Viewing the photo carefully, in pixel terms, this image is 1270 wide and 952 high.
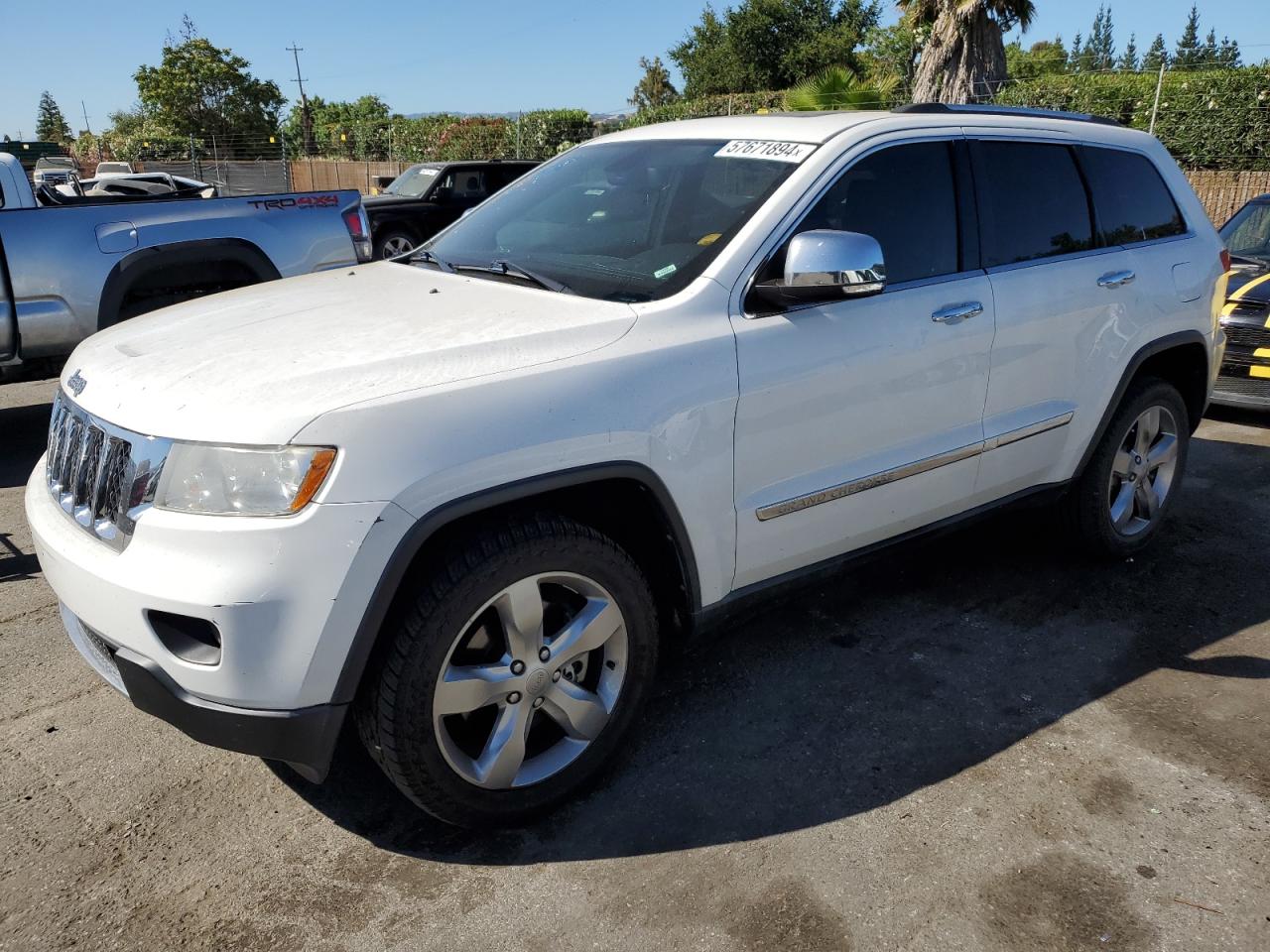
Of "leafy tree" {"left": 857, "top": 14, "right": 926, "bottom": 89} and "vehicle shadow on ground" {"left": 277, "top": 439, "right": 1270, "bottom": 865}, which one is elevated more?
"leafy tree" {"left": 857, "top": 14, "right": 926, "bottom": 89}

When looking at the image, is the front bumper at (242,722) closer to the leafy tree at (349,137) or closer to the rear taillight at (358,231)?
the rear taillight at (358,231)

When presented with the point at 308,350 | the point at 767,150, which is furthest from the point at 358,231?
the point at 308,350

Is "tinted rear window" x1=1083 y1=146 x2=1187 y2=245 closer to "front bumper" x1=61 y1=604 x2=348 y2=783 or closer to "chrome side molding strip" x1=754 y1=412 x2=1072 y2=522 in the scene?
"chrome side molding strip" x1=754 y1=412 x2=1072 y2=522

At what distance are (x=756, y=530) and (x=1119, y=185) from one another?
2440 millimetres

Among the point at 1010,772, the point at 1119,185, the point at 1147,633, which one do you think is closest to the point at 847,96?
the point at 1119,185

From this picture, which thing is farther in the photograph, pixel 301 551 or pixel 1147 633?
pixel 1147 633

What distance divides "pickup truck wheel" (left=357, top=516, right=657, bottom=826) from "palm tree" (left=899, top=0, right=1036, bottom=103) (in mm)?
15816

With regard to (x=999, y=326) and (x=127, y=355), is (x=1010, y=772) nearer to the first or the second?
(x=999, y=326)

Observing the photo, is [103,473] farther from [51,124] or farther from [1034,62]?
[51,124]

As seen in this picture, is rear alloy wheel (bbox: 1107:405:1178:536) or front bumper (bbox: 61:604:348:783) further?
rear alloy wheel (bbox: 1107:405:1178:536)

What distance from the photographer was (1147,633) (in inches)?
151

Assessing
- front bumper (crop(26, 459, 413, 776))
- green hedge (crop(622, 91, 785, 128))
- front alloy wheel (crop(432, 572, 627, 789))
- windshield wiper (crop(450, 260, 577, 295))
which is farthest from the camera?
green hedge (crop(622, 91, 785, 128))

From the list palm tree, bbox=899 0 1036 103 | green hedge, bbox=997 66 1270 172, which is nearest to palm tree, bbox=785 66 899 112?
palm tree, bbox=899 0 1036 103

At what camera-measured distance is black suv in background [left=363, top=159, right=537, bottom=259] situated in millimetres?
14625
